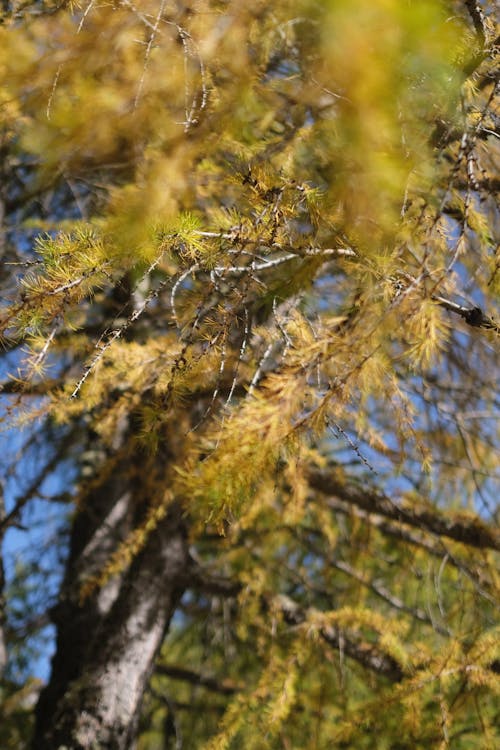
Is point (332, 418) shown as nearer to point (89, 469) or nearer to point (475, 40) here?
point (475, 40)

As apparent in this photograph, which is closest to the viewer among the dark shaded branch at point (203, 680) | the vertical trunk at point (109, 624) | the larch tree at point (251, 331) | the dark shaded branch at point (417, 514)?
the larch tree at point (251, 331)

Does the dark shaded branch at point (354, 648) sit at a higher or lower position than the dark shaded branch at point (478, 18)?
lower

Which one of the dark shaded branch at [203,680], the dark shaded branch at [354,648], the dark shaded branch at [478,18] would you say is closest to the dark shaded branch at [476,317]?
the dark shaded branch at [478,18]

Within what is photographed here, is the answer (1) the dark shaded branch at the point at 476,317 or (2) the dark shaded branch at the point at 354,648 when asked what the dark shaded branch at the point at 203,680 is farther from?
(1) the dark shaded branch at the point at 476,317

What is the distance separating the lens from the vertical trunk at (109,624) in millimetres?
2639

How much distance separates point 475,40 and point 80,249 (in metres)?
0.91

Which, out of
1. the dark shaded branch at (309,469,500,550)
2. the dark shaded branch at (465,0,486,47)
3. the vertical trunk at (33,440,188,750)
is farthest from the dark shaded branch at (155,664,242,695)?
the dark shaded branch at (465,0,486,47)

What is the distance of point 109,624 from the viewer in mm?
2881

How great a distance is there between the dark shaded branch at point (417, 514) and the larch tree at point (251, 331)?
1 cm

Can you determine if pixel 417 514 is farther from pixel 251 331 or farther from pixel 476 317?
pixel 251 331

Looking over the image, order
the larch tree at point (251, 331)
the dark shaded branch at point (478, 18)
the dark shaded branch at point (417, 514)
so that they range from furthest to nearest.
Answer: the dark shaded branch at point (417, 514), the dark shaded branch at point (478, 18), the larch tree at point (251, 331)

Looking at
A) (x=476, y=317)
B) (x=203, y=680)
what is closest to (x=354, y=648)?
(x=203, y=680)

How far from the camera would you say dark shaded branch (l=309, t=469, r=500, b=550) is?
2.51m

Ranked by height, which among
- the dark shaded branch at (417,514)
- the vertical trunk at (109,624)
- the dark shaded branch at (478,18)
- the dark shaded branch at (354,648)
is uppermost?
the dark shaded branch at (478,18)
